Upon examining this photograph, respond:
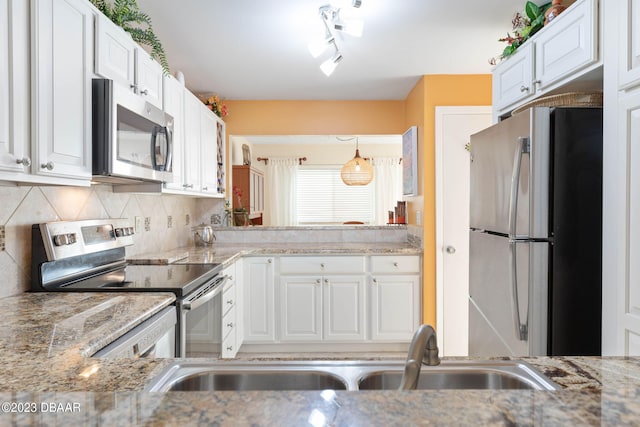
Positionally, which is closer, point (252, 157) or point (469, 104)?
point (469, 104)

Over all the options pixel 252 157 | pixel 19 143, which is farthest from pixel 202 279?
pixel 252 157

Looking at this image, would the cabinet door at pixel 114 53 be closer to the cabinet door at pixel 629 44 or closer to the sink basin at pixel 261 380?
the sink basin at pixel 261 380

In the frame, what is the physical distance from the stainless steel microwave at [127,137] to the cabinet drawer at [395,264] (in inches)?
74.0

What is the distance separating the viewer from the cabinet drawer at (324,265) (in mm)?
3559

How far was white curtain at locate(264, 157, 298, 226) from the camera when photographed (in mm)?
7492

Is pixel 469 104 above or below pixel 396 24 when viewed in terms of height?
below

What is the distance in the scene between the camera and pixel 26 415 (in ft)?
1.92

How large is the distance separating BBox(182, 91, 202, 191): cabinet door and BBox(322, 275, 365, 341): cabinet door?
1351 mm

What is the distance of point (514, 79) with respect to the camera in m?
2.24

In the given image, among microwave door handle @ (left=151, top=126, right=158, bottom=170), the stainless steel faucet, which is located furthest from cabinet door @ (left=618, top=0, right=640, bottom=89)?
microwave door handle @ (left=151, top=126, right=158, bottom=170)

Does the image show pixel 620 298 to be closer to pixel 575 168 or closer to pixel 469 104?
pixel 575 168

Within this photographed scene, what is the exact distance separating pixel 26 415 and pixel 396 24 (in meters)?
2.51

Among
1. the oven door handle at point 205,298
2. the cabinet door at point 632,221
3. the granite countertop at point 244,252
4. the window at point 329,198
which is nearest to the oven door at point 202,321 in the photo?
the oven door handle at point 205,298

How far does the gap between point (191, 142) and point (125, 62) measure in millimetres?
1128
